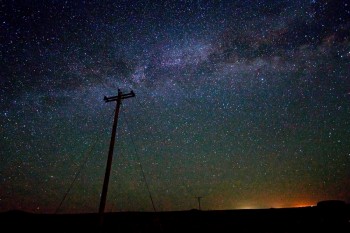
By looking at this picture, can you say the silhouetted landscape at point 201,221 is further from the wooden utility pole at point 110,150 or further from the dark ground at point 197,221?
the wooden utility pole at point 110,150

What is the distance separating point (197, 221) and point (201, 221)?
209 mm

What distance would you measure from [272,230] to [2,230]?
14.0 meters

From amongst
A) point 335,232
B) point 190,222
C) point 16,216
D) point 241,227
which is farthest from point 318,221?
point 16,216

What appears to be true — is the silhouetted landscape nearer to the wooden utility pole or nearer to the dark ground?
the dark ground

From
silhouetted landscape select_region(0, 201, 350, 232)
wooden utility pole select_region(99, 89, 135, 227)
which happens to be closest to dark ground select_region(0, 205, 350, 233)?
silhouetted landscape select_region(0, 201, 350, 232)

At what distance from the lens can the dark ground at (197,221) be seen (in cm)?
1296

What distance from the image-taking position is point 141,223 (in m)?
13.3

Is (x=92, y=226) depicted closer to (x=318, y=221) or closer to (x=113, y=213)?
(x=113, y=213)

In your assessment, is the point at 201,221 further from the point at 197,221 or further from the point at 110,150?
the point at 110,150

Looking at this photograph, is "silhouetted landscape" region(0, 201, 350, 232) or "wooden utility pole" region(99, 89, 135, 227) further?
"silhouetted landscape" region(0, 201, 350, 232)

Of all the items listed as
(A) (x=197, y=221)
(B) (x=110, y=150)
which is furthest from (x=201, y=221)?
(B) (x=110, y=150)

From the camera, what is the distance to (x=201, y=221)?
1336 cm

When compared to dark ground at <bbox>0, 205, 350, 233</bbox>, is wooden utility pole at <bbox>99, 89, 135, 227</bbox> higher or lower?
higher

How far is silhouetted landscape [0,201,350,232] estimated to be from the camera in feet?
42.5
